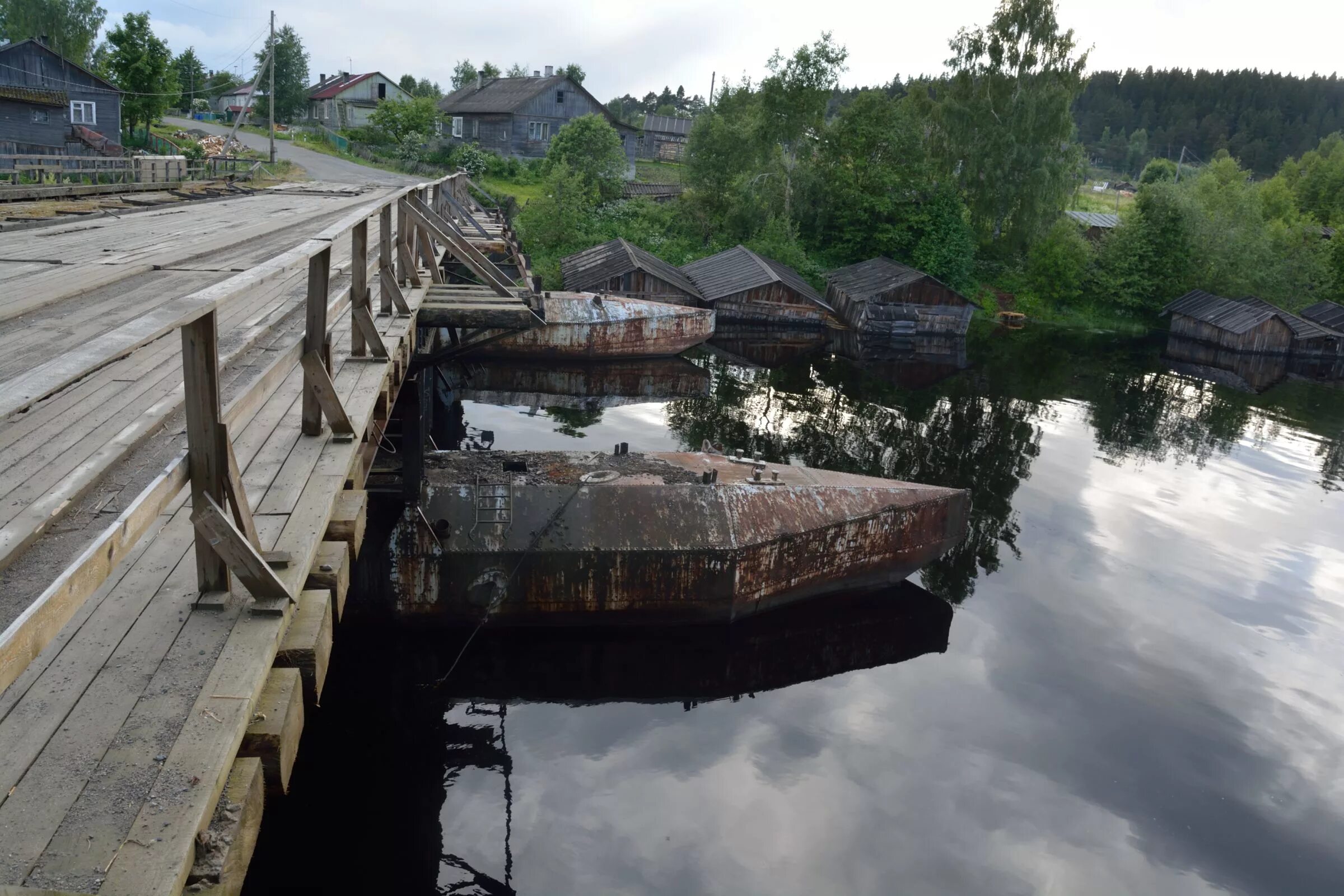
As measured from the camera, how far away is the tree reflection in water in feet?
67.6

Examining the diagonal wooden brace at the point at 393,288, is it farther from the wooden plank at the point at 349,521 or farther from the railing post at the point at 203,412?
the railing post at the point at 203,412

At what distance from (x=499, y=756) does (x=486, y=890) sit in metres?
1.97

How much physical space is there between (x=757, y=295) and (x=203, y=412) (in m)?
35.2

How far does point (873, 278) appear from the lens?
41.6m

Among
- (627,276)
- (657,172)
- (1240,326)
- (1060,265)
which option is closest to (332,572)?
(627,276)

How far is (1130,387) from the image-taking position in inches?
1312

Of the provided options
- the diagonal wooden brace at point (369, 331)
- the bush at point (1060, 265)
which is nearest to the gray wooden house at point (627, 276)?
the bush at point (1060, 265)

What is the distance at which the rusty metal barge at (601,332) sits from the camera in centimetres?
2772

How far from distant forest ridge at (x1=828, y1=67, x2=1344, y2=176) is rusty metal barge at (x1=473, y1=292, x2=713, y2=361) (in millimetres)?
81549

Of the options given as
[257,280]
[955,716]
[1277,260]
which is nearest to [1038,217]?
[1277,260]

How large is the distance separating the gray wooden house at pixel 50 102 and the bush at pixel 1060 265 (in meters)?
43.8

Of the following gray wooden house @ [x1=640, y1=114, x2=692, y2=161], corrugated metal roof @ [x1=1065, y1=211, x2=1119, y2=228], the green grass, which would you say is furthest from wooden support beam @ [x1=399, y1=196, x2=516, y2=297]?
gray wooden house @ [x1=640, y1=114, x2=692, y2=161]

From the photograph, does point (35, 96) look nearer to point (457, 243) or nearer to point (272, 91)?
point (272, 91)

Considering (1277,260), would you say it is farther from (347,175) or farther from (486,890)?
(486,890)
